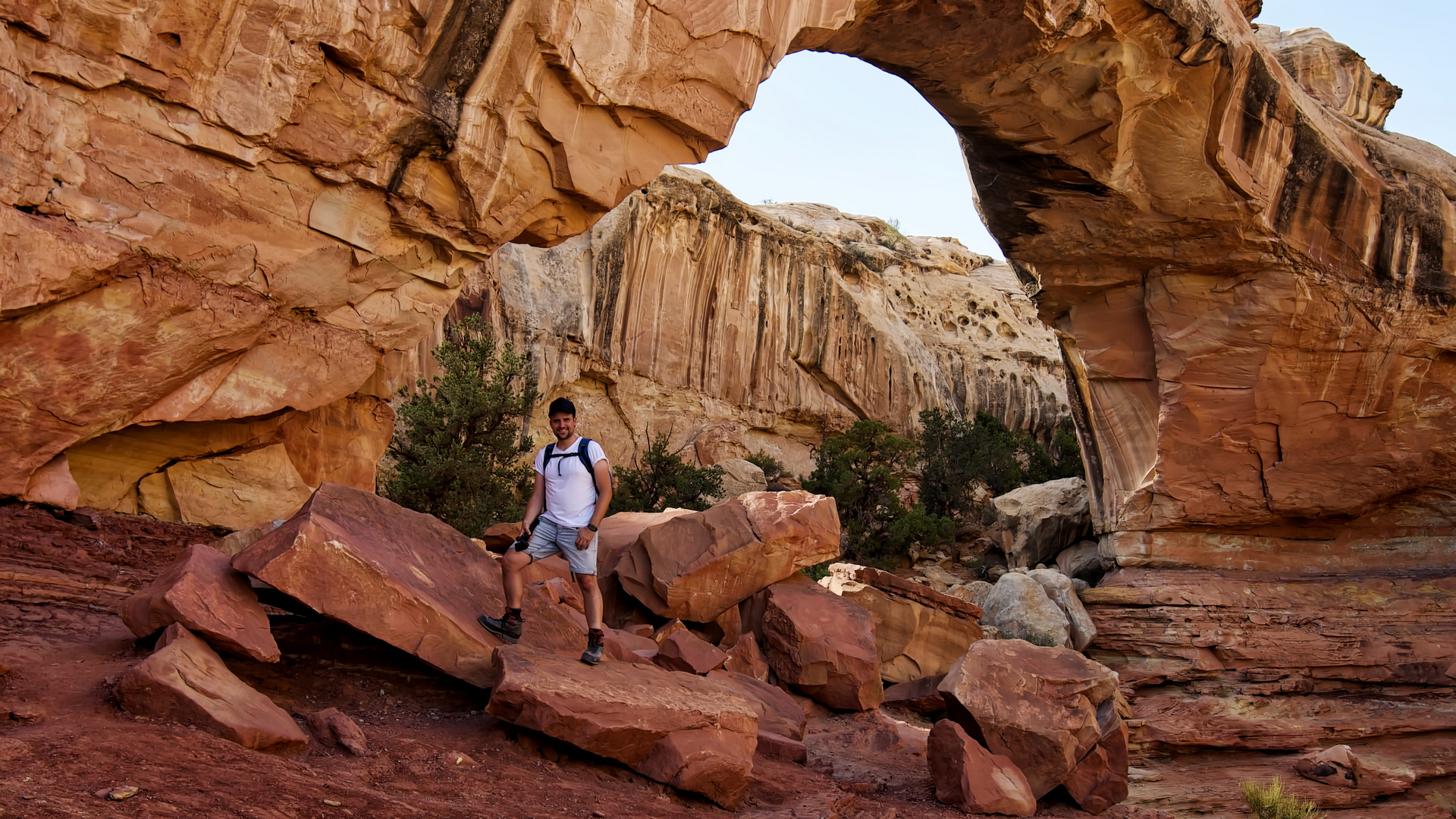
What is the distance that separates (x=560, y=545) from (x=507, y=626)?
1.95ft

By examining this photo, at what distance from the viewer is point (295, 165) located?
7.28m

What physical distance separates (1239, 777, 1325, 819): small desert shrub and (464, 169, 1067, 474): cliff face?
1989cm

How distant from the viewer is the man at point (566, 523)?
5809 mm

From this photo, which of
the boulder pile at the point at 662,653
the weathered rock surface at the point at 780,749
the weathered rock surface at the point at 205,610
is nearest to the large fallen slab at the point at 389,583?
the boulder pile at the point at 662,653

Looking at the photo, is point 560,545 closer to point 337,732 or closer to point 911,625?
point 337,732

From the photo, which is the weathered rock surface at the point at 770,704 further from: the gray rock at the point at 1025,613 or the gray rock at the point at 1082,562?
the gray rock at the point at 1082,562

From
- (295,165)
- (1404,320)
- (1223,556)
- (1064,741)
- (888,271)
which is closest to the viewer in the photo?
(1064,741)

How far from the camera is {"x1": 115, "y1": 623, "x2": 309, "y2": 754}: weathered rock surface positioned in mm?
4172

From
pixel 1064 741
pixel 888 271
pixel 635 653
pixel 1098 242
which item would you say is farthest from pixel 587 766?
pixel 888 271

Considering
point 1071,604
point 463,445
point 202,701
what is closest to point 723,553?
point 202,701

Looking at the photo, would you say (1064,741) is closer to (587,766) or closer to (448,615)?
(587,766)

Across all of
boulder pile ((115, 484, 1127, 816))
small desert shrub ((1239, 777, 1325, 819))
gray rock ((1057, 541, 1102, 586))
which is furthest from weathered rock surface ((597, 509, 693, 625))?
gray rock ((1057, 541, 1102, 586))

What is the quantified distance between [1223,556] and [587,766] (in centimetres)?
1346

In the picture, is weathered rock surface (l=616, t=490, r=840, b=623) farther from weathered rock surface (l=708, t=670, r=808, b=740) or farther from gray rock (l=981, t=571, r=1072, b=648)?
gray rock (l=981, t=571, r=1072, b=648)
